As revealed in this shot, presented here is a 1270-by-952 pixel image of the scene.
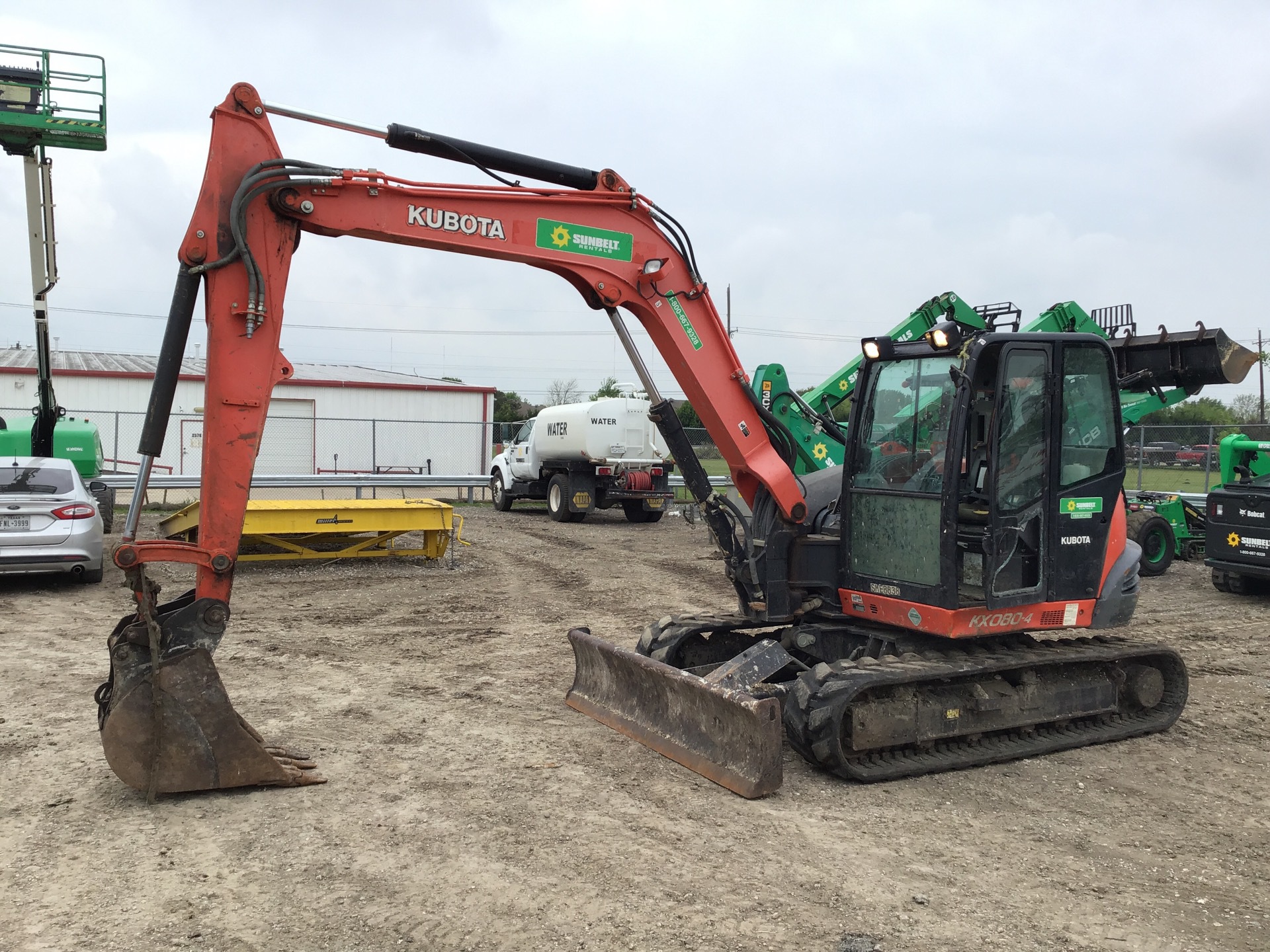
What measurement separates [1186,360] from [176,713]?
26.3 ft

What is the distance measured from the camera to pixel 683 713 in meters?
6.00

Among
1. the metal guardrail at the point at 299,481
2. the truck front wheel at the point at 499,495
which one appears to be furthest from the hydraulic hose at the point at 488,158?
the truck front wheel at the point at 499,495

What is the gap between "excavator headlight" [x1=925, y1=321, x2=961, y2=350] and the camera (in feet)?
19.6

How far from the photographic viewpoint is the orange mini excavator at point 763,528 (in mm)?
5141

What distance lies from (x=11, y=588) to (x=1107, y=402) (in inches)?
438

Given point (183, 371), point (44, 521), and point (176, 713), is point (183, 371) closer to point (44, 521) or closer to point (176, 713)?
point (44, 521)

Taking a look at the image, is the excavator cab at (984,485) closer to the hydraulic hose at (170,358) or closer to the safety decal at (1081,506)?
the safety decal at (1081,506)

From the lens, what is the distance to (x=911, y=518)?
618cm

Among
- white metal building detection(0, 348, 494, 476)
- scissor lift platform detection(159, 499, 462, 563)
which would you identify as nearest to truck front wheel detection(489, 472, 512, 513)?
white metal building detection(0, 348, 494, 476)

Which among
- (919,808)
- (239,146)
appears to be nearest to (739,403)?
(919,808)

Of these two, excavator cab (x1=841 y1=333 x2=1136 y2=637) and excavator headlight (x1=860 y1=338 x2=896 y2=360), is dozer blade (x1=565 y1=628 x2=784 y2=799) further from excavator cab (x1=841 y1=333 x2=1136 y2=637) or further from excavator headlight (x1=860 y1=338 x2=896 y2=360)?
excavator headlight (x1=860 y1=338 x2=896 y2=360)

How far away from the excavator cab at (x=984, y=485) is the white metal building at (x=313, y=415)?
2191 cm

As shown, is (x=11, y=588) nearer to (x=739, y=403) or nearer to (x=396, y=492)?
(x=739, y=403)

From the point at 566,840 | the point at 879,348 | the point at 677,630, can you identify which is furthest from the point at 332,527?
the point at 566,840
